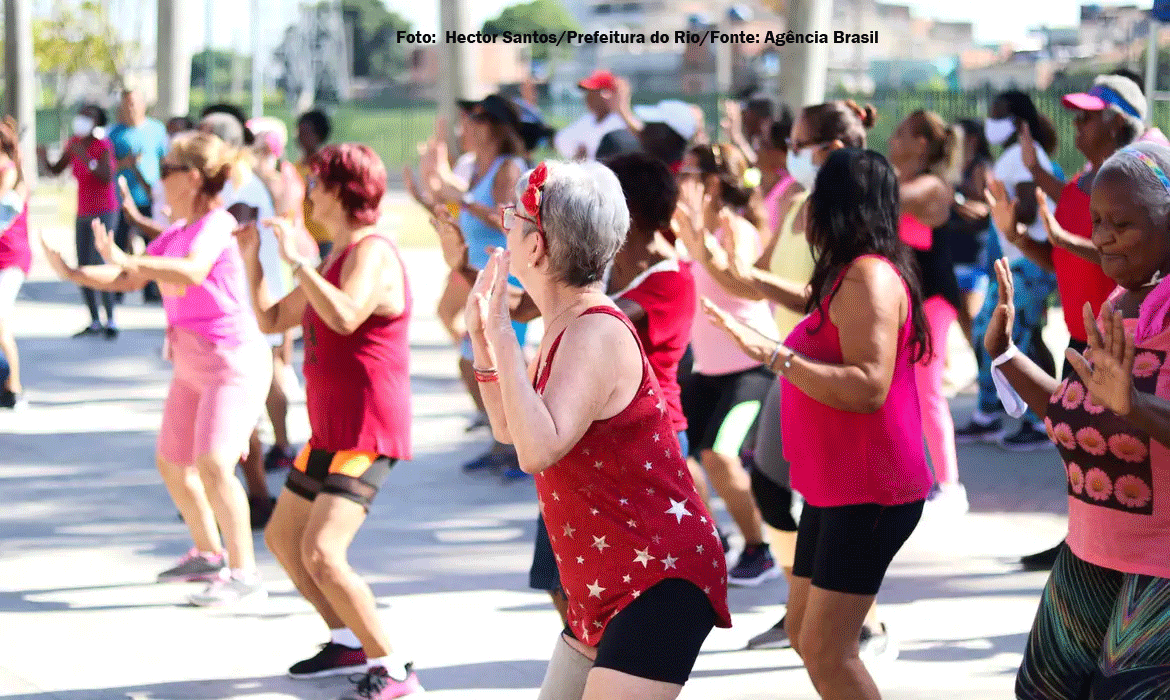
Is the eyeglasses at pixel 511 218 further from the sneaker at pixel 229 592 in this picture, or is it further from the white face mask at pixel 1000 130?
the white face mask at pixel 1000 130

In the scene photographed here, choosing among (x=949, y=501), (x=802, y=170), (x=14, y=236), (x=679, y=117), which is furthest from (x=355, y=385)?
(x=14, y=236)

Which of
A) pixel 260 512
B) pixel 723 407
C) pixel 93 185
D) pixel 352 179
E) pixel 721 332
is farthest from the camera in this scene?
pixel 93 185

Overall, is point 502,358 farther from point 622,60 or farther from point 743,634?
point 622,60

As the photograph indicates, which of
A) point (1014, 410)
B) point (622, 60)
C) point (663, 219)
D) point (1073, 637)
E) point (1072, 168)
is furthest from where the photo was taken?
point (622, 60)

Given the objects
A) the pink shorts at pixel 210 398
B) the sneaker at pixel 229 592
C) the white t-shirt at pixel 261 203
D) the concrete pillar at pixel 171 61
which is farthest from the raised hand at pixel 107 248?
the concrete pillar at pixel 171 61

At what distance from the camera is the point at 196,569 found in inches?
271

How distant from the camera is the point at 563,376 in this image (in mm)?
3266

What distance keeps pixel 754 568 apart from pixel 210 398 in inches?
94.3

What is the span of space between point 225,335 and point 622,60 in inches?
2549

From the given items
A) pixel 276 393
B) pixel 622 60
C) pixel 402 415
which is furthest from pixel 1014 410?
pixel 622 60

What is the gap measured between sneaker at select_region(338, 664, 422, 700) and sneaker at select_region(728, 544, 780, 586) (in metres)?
1.86

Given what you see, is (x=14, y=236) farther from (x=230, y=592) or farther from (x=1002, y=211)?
(x=1002, y=211)

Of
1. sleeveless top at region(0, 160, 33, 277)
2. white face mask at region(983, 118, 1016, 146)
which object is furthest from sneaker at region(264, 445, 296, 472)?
white face mask at region(983, 118, 1016, 146)

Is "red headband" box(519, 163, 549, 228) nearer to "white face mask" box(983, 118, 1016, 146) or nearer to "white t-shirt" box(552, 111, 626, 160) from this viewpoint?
"white t-shirt" box(552, 111, 626, 160)
